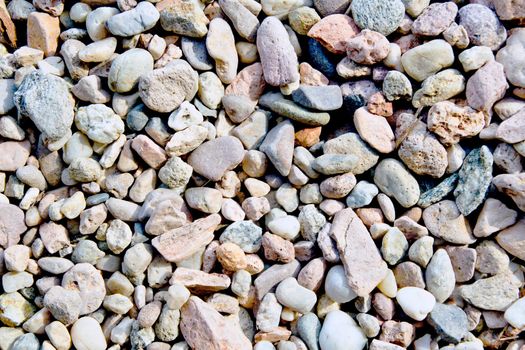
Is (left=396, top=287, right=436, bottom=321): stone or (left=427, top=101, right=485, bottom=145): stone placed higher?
(left=427, top=101, right=485, bottom=145): stone

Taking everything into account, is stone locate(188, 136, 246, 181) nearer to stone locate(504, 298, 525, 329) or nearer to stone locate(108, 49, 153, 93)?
stone locate(108, 49, 153, 93)

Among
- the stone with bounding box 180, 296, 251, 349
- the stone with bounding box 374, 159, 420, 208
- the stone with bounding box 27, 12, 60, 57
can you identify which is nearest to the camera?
the stone with bounding box 180, 296, 251, 349

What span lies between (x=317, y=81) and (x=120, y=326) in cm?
74

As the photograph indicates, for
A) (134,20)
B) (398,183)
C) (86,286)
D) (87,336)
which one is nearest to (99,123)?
(134,20)

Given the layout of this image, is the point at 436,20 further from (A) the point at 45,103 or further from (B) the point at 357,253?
(A) the point at 45,103

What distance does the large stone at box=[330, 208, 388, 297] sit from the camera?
1107 millimetres

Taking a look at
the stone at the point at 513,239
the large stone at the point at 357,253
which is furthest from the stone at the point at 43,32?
the stone at the point at 513,239

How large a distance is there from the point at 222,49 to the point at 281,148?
11.6 inches

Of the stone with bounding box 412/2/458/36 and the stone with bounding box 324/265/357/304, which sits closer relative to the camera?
the stone with bounding box 324/265/357/304

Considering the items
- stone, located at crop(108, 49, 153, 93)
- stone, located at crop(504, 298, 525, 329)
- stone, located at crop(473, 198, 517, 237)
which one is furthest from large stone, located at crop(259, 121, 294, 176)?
stone, located at crop(504, 298, 525, 329)

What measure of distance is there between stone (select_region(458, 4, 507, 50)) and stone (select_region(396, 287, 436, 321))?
0.60m

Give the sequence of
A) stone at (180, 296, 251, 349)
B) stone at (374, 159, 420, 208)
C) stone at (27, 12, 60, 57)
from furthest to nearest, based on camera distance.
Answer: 1. stone at (27, 12, 60, 57)
2. stone at (374, 159, 420, 208)
3. stone at (180, 296, 251, 349)

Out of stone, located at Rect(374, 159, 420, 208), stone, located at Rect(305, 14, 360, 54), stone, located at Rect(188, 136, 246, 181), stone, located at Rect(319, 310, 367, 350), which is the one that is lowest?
stone, located at Rect(319, 310, 367, 350)

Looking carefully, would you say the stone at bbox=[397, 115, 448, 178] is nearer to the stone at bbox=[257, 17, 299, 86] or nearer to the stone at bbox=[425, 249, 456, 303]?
the stone at bbox=[425, 249, 456, 303]
